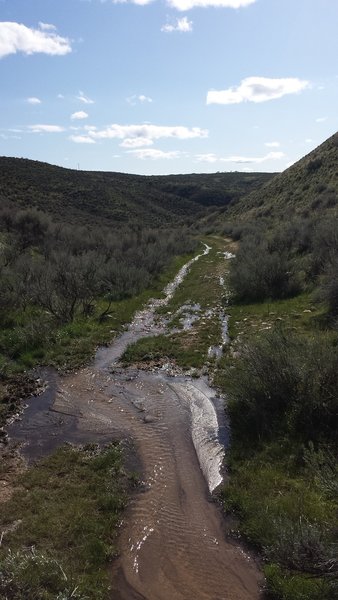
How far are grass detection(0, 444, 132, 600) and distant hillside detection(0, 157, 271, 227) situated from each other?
123 ft

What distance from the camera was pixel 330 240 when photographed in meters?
19.6

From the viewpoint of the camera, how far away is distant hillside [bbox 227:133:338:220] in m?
39.1

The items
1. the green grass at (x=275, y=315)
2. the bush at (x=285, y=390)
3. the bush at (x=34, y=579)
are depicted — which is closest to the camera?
the bush at (x=34, y=579)

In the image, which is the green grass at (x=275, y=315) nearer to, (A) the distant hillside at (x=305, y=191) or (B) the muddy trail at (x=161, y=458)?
(B) the muddy trail at (x=161, y=458)

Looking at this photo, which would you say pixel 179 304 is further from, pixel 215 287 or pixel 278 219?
pixel 278 219

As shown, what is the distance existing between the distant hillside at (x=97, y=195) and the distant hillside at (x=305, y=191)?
19.1 m

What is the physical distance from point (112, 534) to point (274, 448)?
3.03m

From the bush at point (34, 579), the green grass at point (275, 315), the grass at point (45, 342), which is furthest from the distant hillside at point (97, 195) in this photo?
the bush at point (34, 579)

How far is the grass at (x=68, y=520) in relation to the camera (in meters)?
5.16

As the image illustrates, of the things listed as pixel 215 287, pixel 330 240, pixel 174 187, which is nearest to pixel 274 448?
pixel 330 240

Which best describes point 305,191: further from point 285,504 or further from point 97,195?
point 285,504

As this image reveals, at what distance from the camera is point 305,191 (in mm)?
49750

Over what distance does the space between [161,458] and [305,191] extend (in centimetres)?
4666

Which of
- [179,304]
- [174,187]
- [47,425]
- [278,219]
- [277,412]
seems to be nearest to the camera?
[277,412]
